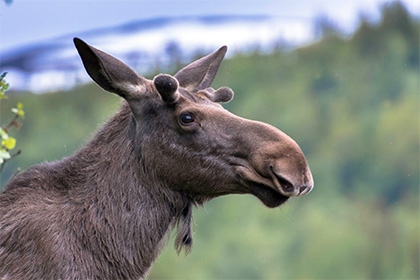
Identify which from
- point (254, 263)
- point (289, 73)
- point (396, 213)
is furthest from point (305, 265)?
point (289, 73)

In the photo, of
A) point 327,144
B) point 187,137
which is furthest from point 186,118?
point 327,144

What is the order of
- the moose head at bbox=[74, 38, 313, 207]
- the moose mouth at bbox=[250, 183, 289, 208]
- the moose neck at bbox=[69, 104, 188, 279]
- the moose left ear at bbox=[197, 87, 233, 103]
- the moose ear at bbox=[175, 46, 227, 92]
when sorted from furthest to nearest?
1. the moose ear at bbox=[175, 46, 227, 92]
2. the moose left ear at bbox=[197, 87, 233, 103]
3. the moose neck at bbox=[69, 104, 188, 279]
4. the moose head at bbox=[74, 38, 313, 207]
5. the moose mouth at bbox=[250, 183, 289, 208]

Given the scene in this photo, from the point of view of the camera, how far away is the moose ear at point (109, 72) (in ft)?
29.0

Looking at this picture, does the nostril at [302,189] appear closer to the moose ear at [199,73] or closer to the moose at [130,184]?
the moose at [130,184]

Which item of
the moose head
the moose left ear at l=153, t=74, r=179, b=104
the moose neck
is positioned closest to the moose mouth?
the moose head

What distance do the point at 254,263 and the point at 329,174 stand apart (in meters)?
6.59

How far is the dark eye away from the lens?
9047mm

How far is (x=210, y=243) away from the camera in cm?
4266

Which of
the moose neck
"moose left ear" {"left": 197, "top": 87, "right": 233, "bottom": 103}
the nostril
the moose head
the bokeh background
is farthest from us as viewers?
the bokeh background

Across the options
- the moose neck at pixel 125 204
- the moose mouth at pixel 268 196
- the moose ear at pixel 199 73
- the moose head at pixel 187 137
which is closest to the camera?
the moose mouth at pixel 268 196

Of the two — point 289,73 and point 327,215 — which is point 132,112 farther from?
point 289,73

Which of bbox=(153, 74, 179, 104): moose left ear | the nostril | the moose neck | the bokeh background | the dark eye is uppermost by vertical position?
bbox=(153, 74, 179, 104): moose left ear

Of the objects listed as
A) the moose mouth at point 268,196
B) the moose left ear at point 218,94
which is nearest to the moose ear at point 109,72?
the moose left ear at point 218,94

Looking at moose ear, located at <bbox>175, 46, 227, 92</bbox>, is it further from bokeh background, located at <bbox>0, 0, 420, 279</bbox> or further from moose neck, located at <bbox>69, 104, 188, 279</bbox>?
bokeh background, located at <bbox>0, 0, 420, 279</bbox>
